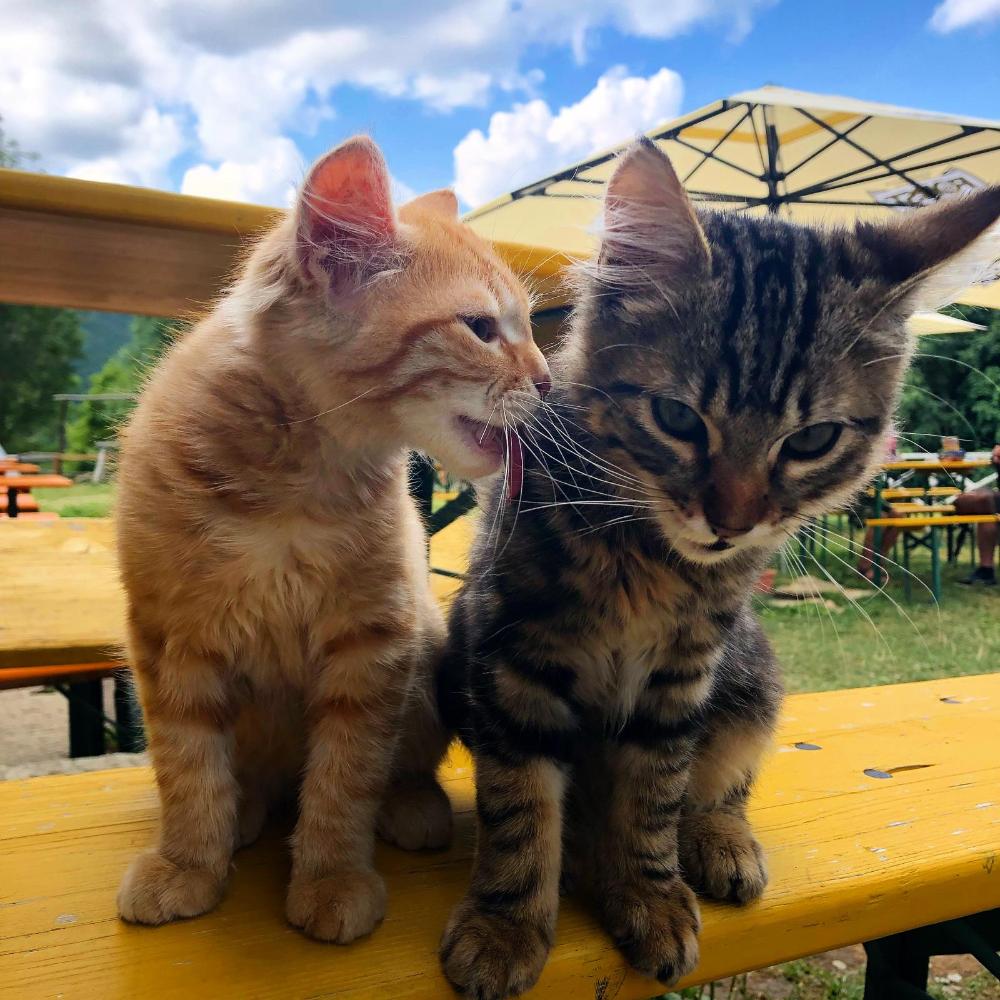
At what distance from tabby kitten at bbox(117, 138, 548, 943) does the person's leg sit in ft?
15.2

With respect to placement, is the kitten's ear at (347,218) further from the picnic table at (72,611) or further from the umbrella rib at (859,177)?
the umbrella rib at (859,177)

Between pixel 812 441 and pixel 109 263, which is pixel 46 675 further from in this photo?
pixel 812 441

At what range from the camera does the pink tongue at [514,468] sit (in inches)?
31.0

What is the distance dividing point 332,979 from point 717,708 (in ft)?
1.52

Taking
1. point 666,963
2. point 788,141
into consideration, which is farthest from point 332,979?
point 788,141

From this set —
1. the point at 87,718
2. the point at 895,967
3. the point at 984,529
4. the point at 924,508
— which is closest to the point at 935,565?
the point at 924,508

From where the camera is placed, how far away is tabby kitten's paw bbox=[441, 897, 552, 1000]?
64cm

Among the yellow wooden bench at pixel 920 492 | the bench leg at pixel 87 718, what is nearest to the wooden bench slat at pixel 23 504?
the bench leg at pixel 87 718

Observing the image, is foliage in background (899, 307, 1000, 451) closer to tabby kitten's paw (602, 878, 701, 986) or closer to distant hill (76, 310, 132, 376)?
tabby kitten's paw (602, 878, 701, 986)

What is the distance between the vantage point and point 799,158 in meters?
2.71

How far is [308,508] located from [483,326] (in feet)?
0.79

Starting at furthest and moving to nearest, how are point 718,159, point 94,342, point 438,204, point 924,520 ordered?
point 94,342 → point 924,520 → point 718,159 → point 438,204

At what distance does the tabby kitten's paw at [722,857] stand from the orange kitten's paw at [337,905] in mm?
309

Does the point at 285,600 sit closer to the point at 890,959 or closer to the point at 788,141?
the point at 890,959
